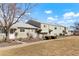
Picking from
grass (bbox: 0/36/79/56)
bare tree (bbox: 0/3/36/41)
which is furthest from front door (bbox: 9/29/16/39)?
grass (bbox: 0/36/79/56)

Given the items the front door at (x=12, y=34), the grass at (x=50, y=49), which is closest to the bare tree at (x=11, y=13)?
the front door at (x=12, y=34)

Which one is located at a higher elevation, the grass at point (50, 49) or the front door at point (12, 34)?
the front door at point (12, 34)

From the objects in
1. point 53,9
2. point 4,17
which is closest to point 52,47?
point 53,9

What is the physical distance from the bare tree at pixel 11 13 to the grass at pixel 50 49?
32 centimetres

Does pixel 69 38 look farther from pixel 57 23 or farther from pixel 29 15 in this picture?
pixel 29 15

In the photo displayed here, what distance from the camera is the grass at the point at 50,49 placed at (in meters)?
5.69

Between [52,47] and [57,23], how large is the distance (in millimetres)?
463

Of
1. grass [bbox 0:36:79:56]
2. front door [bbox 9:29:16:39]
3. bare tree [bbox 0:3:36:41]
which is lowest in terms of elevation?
grass [bbox 0:36:79:56]

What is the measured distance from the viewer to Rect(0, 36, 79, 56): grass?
224 inches

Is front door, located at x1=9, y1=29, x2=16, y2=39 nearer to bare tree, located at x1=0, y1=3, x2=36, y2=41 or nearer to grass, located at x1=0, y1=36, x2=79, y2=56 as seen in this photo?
bare tree, located at x1=0, y1=3, x2=36, y2=41

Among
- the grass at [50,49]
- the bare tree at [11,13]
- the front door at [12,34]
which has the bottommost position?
the grass at [50,49]

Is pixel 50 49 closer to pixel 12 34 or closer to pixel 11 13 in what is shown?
pixel 12 34

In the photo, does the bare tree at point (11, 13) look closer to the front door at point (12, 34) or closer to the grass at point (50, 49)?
the front door at point (12, 34)

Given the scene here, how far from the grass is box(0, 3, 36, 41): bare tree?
1.05ft
